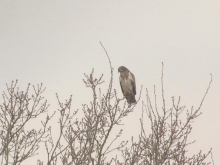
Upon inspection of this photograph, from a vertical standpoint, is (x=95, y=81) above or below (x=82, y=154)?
above

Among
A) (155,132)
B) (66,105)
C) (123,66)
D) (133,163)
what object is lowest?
(133,163)

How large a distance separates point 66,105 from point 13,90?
176 centimetres

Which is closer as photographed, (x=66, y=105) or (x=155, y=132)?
(x=155, y=132)

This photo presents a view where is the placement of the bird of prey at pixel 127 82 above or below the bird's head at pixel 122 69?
below

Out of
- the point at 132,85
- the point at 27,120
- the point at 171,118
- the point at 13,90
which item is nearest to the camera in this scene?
the point at 171,118

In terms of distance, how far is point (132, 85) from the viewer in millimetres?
10641

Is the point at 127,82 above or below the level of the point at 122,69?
below

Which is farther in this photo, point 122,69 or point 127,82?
point 122,69

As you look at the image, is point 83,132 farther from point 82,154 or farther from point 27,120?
point 27,120

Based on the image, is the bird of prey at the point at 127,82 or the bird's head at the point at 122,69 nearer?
the bird of prey at the point at 127,82

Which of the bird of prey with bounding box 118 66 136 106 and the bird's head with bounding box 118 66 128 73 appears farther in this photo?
the bird's head with bounding box 118 66 128 73

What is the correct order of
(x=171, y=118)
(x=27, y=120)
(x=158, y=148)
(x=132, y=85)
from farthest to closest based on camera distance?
(x=132, y=85)
(x=27, y=120)
(x=171, y=118)
(x=158, y=148)

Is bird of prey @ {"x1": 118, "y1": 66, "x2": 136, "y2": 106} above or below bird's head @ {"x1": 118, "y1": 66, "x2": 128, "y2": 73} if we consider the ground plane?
below

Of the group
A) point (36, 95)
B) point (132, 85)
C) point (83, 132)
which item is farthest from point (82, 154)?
point (132, 85)
